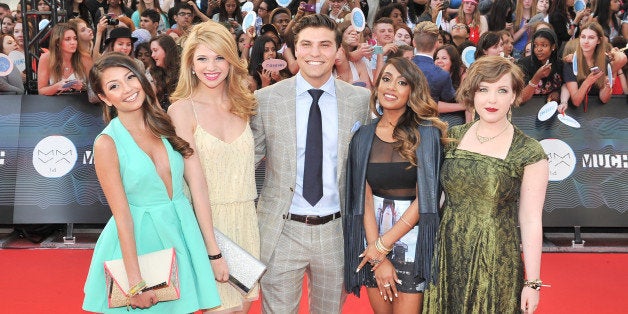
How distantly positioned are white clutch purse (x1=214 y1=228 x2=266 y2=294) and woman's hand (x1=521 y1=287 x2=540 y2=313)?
1.10 meters

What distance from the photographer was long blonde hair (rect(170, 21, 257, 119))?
11.3 ft

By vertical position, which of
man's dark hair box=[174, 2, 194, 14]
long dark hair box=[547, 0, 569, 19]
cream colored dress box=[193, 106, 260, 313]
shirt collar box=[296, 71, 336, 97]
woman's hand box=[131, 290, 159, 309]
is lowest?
woman's hand box=[131, 290, 159, 309]

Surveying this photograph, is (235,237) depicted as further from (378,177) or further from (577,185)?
(577,185)

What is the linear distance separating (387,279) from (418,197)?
1.29 ft

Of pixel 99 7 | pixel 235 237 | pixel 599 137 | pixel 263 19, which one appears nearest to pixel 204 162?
pixel 235 237

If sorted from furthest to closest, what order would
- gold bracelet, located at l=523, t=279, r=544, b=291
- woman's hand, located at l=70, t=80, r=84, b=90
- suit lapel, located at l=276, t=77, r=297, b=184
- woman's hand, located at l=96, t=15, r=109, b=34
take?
woman's hand, located at l=96, t=15, r=109, b=34 → woman's hand, located at l=70, t=80, r=84, b=90 → suit lapel, located at l=276, t=77, r=297, b=184 → gold bracelet, located at l=523, t=279, r=544, b=291

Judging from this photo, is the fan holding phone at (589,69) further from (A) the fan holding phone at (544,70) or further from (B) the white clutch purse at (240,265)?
(B) the white clutch purse at (240,265)

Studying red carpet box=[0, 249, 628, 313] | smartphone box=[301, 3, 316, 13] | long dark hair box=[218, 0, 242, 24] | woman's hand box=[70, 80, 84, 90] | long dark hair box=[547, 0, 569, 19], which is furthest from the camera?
long dark hair box=[218, 0, 242, 24]

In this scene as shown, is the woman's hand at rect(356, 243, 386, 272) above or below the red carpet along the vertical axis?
above

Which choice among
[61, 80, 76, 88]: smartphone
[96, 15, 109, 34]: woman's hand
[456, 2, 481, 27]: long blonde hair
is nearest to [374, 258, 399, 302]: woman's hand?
[61, 80, 76, 88]: smartphone

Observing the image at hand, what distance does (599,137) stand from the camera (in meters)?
7.00

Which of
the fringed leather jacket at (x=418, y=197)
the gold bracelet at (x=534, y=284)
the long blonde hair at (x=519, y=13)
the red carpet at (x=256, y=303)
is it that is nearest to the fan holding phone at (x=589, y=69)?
the red carpet at (x=256, y=303)

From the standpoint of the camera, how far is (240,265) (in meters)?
3.37

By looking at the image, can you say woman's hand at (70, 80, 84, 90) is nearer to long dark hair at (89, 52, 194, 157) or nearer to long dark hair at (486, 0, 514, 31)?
long dark hair at (89, 52, 194, 157)
